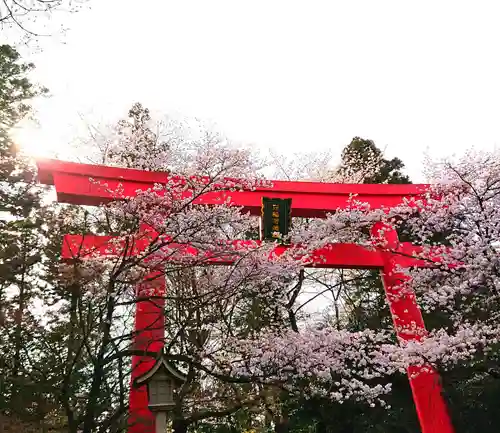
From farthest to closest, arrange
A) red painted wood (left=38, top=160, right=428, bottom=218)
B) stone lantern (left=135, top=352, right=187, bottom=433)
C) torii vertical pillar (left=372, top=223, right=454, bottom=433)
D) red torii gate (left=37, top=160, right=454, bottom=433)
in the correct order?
torii vertical pillar (left=372, top=223, right=454, bottom=433)
red painted wood (left=38, top=160, right=428, bottom=218)
red torii gate (left=37, top=160, right=454, bottom=433)
stone lantern (left=135, top=352, right=187, bottom=433)

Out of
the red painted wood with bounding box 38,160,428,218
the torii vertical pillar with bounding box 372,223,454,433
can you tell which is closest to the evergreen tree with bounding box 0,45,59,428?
the red painted wood with bounding box 38,160,428,218

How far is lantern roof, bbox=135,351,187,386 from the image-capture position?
4.26m

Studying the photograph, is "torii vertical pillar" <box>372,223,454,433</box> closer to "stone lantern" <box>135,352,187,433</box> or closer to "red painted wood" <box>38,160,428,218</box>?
"red painted wood" <box>38,160,428,218</box>

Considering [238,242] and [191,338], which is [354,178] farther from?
[191,338]

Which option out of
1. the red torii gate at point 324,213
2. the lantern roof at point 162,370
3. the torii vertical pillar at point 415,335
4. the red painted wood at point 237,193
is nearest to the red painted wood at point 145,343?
the red torii gate at point 324,213

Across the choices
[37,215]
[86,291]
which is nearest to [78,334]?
[86,291]

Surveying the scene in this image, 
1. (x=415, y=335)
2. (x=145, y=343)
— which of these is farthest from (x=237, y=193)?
(x=415, y=335)

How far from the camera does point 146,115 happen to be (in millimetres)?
12617

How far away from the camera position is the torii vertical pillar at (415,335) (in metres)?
7.51

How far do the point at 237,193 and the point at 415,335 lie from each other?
4487 millimetres

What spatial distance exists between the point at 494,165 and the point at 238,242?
15.0ft

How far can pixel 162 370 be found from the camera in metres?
4.32

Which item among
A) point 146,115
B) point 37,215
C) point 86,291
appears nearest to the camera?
point 86,291

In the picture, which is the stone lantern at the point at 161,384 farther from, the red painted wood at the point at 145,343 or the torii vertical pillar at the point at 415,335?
the torii vertical pillar at the point at 415,335
